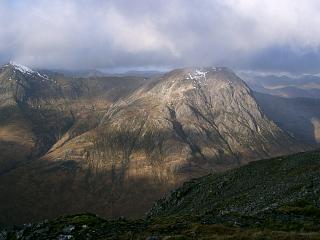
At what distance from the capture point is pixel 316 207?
2025 inches

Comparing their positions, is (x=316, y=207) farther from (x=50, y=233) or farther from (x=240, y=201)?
(x=50, y=233)

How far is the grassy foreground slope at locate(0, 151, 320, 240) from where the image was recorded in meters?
42.0

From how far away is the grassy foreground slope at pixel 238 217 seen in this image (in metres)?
42.0

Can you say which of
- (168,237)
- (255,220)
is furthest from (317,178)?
(168,237)

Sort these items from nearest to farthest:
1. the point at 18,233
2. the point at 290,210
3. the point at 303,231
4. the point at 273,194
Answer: the point at 303,231 → the point at 290,210 → the point at 18,233 → the point at 273,194

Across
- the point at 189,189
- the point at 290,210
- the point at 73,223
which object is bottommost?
the point at 189,189

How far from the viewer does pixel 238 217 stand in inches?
1907

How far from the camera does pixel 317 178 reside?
226 ft

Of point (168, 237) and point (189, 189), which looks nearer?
point (168, 237)

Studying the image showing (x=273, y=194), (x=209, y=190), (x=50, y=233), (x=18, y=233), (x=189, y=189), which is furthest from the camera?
(x=189, y=189)

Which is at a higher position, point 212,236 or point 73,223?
point 212,236

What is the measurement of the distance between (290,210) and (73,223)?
1050 inches

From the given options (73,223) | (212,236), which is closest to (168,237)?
(212,236)

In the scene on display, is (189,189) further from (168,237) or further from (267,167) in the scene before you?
(168,237)
